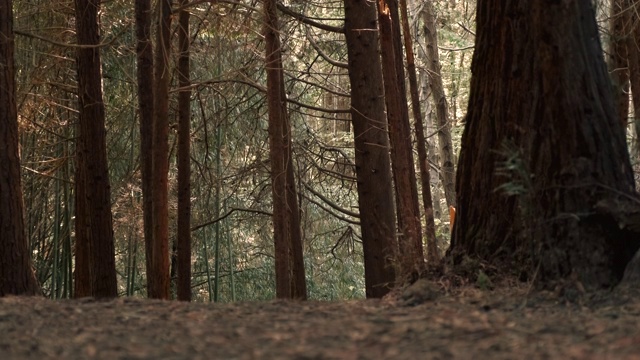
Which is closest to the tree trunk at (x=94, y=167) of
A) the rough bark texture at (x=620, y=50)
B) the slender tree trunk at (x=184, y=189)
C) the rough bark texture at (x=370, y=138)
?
the slender tree trunk at (x=184, y=189)

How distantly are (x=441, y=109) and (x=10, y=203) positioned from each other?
1797 cm

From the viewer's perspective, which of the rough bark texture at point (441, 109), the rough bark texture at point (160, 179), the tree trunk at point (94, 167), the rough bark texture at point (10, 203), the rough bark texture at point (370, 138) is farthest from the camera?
the rough bark texture at point (441, 109)

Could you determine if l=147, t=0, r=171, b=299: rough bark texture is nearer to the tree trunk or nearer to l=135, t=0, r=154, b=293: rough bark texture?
the tree trunk

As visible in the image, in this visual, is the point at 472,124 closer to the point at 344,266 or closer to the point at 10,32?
the point at 10,32

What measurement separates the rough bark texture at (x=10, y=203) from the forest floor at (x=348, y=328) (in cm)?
Result: 345

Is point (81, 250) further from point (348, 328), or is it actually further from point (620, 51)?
point (348, 328)

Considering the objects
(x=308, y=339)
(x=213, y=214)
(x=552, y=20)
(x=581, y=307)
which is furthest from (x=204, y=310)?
(x=213, y=214)

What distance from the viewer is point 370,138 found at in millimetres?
15773

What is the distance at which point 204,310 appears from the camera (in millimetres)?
6777

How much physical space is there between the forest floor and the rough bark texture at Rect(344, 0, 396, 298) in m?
8.27

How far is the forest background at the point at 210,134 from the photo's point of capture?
17.6m

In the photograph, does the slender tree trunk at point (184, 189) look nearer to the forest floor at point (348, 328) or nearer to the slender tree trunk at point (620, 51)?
the slender tree trunk at point (620, 51)

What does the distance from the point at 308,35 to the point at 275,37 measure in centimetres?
368

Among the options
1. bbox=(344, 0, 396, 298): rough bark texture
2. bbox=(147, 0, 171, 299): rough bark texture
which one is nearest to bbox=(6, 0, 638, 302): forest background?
bbox=(344, 0, 396, 298): rough bark texture
